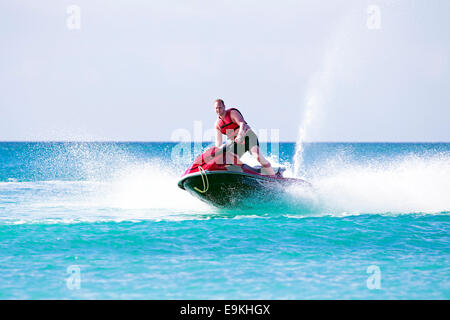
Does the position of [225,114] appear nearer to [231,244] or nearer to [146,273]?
[231,244]

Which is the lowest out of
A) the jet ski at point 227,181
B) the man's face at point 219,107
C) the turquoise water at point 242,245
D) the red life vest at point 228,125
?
the turquoise water at point 242,245

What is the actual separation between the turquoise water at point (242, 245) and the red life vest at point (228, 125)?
1.73 metres

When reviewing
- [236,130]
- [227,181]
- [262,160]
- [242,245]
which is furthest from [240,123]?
[242,245]

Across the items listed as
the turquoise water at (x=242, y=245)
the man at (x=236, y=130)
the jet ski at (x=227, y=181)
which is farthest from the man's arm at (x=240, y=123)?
the turquoise water at (x=242, y=245)

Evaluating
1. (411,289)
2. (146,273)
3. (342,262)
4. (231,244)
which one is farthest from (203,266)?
(411,289)

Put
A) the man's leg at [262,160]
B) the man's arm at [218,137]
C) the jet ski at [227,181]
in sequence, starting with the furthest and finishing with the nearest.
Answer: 1. the man's arm at [218,137]
2. the man's leg at [262,160]
3. the jet ski at [227,181]

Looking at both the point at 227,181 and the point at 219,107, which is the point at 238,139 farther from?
the point at 227,181

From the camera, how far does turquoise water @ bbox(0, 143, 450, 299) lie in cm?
620

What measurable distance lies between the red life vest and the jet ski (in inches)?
13.3

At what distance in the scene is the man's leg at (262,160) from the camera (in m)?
10.5

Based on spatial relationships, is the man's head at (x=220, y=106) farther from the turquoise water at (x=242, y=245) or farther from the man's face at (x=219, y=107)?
the turquoise water at (x=242, y=245)

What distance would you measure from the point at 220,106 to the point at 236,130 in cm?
56

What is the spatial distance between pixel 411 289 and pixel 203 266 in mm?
2581

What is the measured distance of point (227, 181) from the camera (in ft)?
34.1
